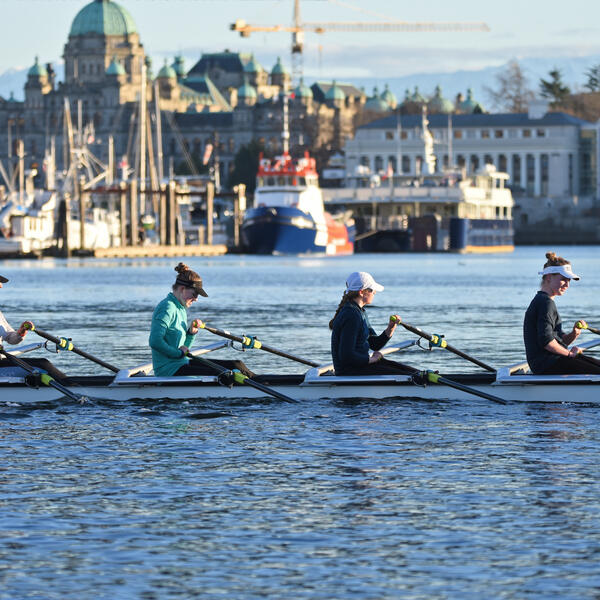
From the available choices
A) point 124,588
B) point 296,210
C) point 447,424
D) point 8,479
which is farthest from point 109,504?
point 296,210

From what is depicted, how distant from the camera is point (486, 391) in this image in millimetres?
24344

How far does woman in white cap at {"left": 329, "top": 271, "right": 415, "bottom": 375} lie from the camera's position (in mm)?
21828

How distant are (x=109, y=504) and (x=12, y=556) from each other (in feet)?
7.82

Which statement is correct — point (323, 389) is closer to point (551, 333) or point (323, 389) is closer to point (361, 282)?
point (361, 282)

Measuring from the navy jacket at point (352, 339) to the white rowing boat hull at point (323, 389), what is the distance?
9.3 inches

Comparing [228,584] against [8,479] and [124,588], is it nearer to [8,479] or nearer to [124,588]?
[124,588]

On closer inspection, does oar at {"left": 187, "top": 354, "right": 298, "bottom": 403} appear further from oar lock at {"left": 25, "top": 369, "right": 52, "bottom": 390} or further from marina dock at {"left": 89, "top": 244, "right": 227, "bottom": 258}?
marina dock at {"left": 89, "top": 244, "right": 227, "bottom": 258}

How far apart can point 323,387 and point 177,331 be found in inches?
103

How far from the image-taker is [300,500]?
56.8 ft

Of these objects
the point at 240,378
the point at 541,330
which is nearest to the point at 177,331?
the point at 240,378

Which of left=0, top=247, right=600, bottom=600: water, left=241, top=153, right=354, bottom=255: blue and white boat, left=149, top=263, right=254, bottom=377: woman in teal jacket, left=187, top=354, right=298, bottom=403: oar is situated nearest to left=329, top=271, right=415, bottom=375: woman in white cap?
left=0, top=247, right=600, bottom=600: water

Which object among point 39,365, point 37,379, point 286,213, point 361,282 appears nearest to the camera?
point 361,282

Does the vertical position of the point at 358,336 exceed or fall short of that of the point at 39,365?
it exceeds it

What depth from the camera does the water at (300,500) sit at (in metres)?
14.0
